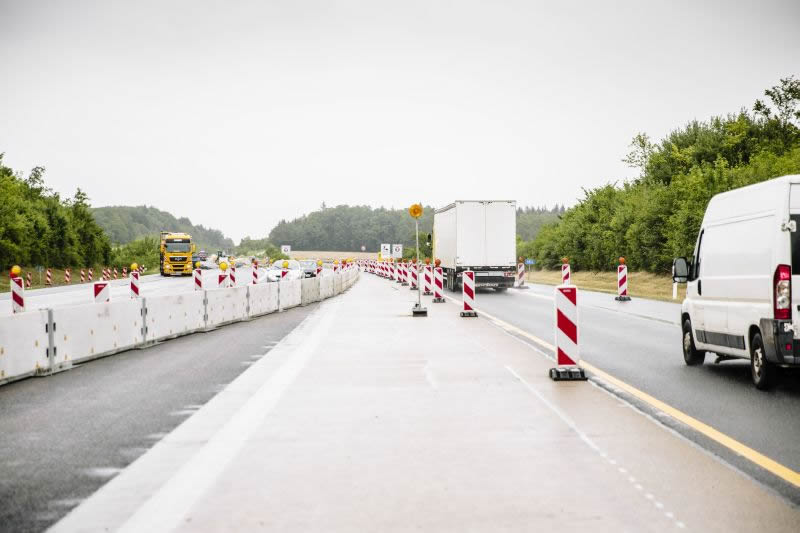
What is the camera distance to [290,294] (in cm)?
2569

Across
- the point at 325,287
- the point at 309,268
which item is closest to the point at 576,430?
the point at 325,287

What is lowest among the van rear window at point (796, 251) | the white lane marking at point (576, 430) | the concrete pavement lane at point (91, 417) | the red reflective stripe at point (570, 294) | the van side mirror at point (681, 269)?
the concrete pavement lane at point (91, 417)

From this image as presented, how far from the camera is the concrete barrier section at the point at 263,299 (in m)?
21.3

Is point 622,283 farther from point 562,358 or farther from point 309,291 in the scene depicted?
point 562,358

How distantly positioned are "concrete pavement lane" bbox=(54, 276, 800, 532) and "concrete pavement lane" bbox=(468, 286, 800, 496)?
0.51 m

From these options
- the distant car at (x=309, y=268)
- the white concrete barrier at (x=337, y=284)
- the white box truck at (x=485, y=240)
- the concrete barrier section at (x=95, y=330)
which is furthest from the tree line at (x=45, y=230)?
the concrete barrier section at (x=95, y=330)

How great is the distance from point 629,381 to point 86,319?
7673mm

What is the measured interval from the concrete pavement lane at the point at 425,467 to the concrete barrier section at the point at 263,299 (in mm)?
11586

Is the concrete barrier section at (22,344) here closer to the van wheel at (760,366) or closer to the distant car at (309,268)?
the van wheel at (760,366)

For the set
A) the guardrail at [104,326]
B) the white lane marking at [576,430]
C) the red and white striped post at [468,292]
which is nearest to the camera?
the white lane marking at [576,430]

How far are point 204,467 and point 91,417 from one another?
8.11 feet

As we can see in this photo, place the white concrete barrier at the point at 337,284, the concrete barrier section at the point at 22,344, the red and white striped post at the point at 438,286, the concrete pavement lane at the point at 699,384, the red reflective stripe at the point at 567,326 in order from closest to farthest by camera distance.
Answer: the concrete pavement lane at the point at 699,384 → the concrete barrier section at the point at 22,344 → the red reflective stripe at the point at 567,326 → the red and white striped post at the point at 438,286 → the white concrete barrier at the point at 337,284

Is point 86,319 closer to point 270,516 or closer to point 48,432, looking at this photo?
point 48,432

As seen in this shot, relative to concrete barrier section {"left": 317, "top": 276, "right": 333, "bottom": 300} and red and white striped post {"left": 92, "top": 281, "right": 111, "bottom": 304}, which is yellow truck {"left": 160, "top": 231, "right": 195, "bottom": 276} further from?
red and white striped post {"left": 92, "top": 281, "right": 111, "bottom": 304}
